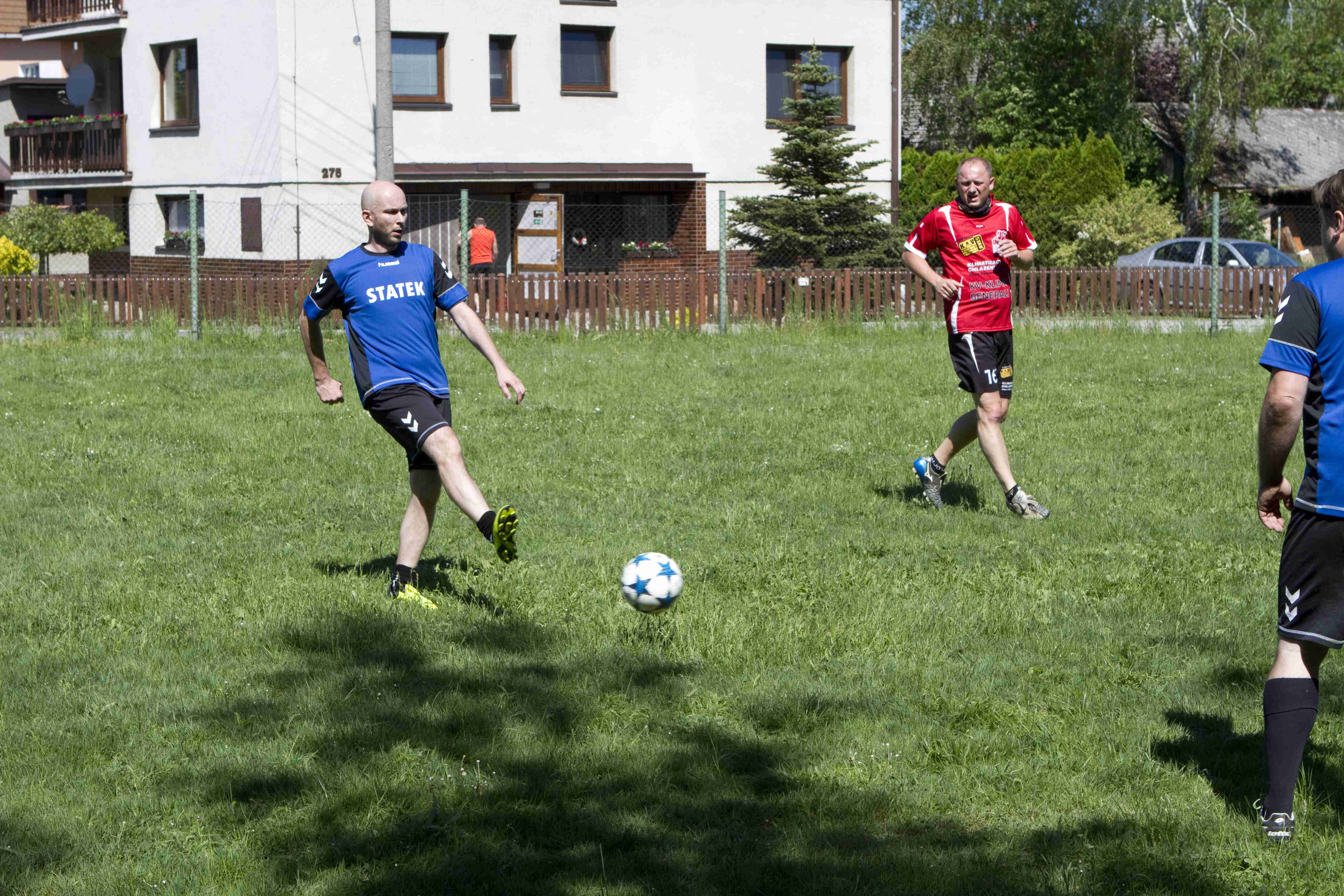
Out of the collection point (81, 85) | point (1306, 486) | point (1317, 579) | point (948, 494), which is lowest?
point (948, 494)

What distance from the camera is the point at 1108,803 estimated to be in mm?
4465

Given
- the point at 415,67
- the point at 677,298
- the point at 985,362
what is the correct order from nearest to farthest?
the point at 985,362
the point at 677,298
the point at 415,67

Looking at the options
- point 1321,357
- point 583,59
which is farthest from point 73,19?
point 1321,357

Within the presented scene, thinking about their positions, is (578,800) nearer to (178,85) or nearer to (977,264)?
(977,264)

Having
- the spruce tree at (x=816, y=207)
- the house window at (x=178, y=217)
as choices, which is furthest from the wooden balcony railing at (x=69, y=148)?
the spruce tree at (x=816, y=207)

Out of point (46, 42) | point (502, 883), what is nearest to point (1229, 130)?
point (46, 42)

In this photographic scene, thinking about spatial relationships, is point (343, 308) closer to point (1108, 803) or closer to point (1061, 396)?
point (1108, 803)

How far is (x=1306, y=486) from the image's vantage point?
414 cm

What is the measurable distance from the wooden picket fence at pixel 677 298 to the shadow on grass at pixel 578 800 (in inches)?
590

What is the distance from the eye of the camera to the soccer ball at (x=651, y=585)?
19.7 feet

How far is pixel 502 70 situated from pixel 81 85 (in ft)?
34.7

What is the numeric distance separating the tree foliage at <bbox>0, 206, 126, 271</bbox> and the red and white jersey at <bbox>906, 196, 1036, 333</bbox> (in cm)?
2612

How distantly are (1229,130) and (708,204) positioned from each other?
66.4ft

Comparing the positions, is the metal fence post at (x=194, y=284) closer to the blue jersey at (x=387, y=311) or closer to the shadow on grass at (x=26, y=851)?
the blue jersey at (x=387, y=311)
